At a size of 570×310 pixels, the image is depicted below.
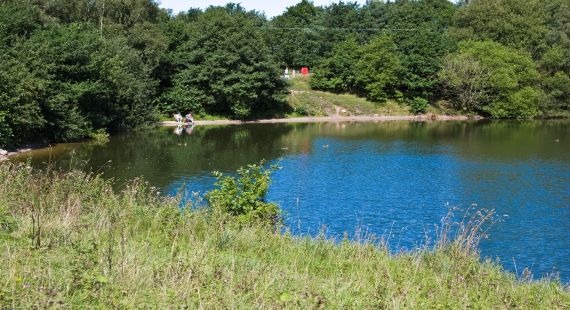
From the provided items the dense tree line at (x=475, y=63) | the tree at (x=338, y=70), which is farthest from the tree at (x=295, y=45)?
the tree at (x=338, y=70)

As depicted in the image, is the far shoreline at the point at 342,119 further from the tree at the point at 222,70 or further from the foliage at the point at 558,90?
the foliage at the point at 558,90

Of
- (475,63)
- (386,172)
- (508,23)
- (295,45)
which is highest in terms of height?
(508,23)

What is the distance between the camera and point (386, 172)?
34656mm

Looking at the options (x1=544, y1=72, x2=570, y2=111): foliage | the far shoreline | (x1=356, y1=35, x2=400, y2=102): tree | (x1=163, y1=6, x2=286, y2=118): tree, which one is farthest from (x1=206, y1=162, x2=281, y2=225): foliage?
(x1=544, y1=72, x2=570, y2=111): foliage

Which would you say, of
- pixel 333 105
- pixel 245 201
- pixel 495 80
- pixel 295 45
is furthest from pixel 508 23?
pixel 245 201

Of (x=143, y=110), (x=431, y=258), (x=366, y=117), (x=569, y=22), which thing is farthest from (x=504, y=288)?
(x=569, y=22)

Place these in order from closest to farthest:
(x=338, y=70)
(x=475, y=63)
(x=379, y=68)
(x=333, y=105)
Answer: (x=475, y=63), (x=333, y=105), (x=379, y=68), (x=338, y=70)

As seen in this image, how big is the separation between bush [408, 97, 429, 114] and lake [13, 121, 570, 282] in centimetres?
1295

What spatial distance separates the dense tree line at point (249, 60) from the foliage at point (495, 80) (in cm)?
16

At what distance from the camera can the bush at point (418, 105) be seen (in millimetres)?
73375

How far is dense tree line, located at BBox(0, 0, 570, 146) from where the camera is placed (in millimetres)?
41875

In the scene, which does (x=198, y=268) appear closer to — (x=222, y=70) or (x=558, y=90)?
(x=222, y=70)

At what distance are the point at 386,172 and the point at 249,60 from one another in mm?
32103

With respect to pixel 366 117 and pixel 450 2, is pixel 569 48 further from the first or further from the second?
pixel 450 2
